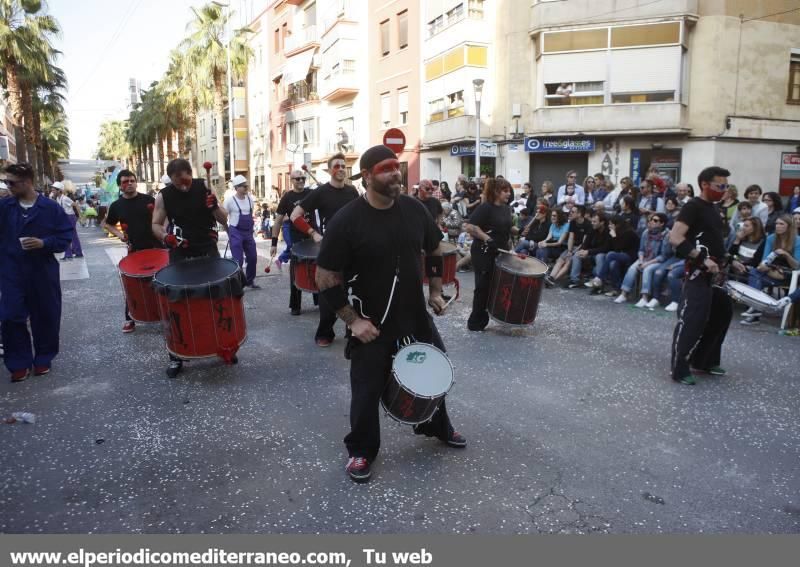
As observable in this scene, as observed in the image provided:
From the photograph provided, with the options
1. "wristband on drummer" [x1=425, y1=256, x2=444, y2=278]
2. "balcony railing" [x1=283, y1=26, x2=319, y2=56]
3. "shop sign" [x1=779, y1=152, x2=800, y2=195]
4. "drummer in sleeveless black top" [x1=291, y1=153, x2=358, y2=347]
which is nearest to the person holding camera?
"drummer in sleeveless black top" [x1=291, y1=153, x2=358, y2=347]

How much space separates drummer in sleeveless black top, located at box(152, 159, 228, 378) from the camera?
6184 mm

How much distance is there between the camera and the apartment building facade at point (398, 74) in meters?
28.2

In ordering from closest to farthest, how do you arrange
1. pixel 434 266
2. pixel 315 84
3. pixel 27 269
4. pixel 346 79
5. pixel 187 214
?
pixel 434 266, pixel 27 269, pixel 187 214, pixel 346 79, pixel 315 84

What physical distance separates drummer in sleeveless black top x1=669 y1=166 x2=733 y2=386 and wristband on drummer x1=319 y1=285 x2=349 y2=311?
10.1ft

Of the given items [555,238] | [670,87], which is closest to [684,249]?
[555,238]

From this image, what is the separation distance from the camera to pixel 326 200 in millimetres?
6965

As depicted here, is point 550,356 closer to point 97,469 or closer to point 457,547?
point 457,547

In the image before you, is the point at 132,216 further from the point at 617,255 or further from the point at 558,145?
the point at 558,145

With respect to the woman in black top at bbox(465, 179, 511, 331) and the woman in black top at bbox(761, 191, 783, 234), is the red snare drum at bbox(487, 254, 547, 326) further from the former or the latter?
the woman in black top at bbox(761, 191, 783, 234)

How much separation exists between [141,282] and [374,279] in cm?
412

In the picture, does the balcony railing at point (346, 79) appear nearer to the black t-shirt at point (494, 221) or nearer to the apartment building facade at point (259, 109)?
the apartment building facade at point (259, 109)

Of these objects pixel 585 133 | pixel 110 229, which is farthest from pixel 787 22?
pixel 110 229

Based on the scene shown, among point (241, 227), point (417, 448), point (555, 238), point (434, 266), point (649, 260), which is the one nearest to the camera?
point (434, 266)

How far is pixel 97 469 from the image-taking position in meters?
3.95
